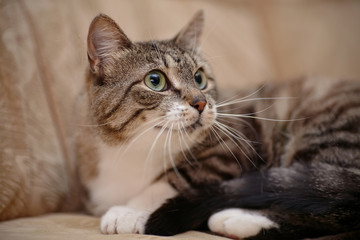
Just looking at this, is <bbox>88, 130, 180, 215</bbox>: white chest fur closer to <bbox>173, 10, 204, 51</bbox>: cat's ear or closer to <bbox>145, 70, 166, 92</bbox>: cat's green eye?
<bbox>145, 70, 166, 92</bbox>: cat's green eye

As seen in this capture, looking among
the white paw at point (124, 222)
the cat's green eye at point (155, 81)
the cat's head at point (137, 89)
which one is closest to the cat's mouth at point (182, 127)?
the cat's head at point (137, 89)

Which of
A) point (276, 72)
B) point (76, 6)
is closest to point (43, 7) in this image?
point (76, 6)

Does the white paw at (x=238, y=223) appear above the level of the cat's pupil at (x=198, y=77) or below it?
below

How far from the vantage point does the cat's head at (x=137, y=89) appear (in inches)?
40.8

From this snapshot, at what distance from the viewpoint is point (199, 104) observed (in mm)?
1056

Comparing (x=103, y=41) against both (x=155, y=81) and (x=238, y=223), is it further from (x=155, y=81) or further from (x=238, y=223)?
(x=238, y=223)

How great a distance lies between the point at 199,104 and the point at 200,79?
21 centimetres

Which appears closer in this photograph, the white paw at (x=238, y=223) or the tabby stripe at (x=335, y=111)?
the white paw at (x=238, y=223)

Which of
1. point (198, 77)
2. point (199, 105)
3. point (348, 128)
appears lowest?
point (348, 128)

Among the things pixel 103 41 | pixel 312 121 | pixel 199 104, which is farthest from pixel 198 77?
pixel 312 121

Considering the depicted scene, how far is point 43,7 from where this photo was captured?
4.19ft

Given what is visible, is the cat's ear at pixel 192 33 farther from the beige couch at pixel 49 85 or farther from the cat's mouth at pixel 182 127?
the cat's mouth at pixel 182 127

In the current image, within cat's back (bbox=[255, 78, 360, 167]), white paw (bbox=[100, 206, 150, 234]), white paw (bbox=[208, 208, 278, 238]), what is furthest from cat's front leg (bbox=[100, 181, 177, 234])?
cat's back (bbox=[255, 78, 360, 167])

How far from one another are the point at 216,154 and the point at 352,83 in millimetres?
739
